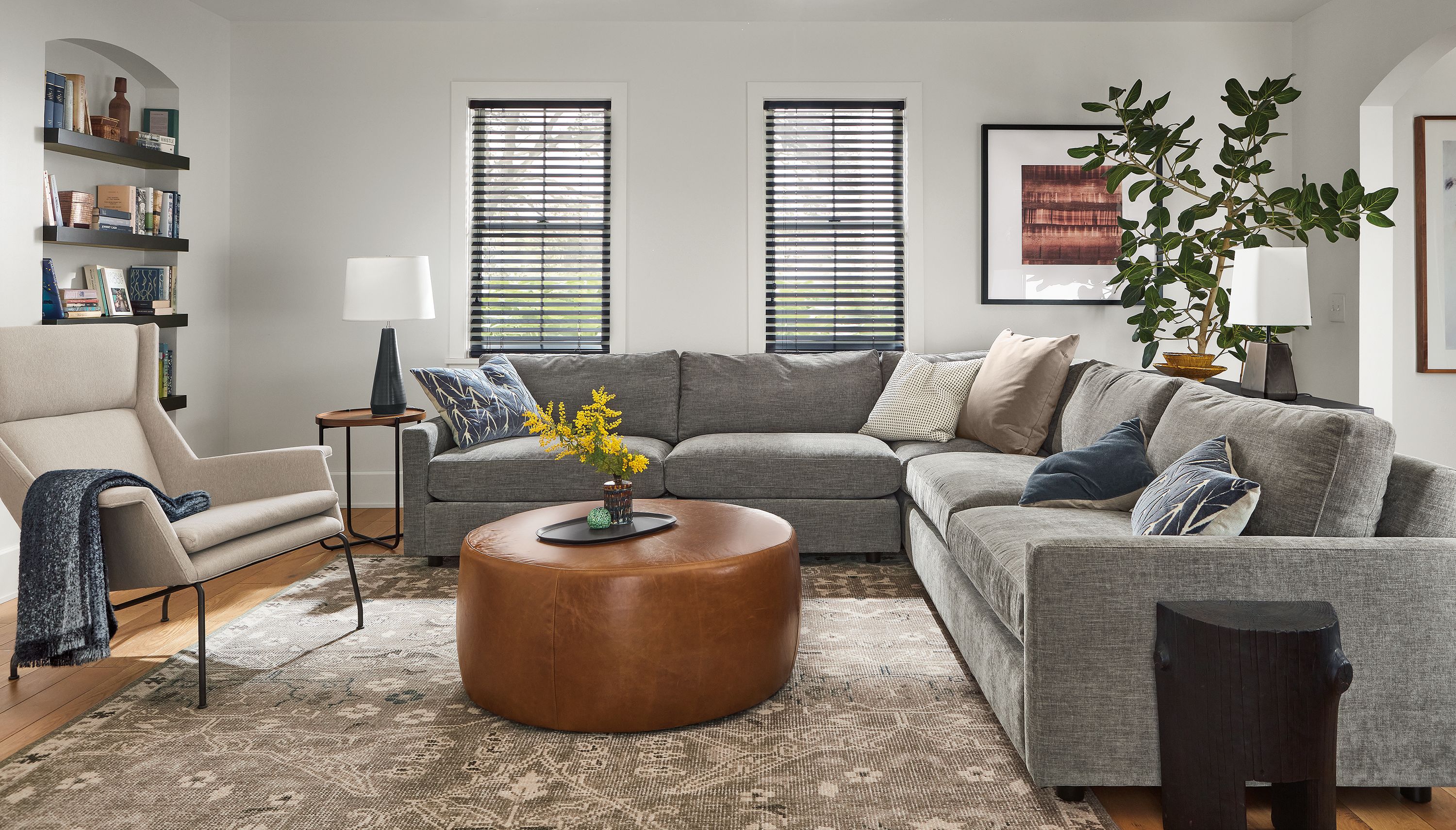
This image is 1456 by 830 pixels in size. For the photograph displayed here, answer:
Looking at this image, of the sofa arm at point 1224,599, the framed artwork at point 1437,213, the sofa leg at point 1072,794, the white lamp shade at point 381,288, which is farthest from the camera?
the framed artwork at point 1437,213

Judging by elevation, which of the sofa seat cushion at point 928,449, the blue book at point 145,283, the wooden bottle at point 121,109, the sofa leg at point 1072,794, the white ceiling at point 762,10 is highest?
the white ceiling at point 762,10

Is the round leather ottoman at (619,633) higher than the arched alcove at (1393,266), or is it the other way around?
the arched alcove at (1393,266)

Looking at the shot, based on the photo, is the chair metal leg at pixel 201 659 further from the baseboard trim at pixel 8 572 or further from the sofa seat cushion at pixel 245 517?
the baseboard trim at pixel 8 572

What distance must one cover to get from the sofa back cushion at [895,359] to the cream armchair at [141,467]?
2.58m

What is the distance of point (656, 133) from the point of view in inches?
194

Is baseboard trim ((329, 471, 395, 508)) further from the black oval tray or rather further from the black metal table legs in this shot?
the black oval tray

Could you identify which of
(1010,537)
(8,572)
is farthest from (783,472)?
(8,572)

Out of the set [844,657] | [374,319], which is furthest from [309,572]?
[844,657]

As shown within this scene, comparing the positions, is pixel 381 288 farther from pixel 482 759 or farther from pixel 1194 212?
pixel 1194 212

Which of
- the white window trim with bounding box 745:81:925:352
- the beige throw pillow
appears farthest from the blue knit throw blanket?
the white window trim with bounding box 745:81:925:352

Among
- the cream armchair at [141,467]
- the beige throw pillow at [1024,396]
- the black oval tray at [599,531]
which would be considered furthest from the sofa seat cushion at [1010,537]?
the cream armchair at [141,467]

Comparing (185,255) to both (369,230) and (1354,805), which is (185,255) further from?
(1354,805)

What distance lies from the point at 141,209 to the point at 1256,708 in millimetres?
4752

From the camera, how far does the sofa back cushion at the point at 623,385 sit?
14.7 feet
